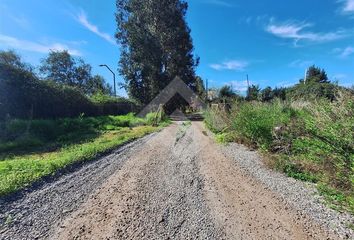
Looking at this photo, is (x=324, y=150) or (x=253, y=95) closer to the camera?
(x=324, y=150)

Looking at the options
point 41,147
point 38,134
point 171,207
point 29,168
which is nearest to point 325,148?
point 171,207

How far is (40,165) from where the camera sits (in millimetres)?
4730

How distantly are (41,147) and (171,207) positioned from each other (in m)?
5.62

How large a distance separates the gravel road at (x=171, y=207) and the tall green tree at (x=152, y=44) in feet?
63.3

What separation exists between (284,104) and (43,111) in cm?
1050

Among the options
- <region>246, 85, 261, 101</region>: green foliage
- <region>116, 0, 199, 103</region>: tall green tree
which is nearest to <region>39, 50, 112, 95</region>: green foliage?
<region>116, 0, 199, 103</region>: tall green tree

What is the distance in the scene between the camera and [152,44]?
2266 centimetres

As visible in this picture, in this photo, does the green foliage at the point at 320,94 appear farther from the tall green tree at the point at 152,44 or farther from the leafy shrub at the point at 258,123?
the tall green tree at the point at 152,44

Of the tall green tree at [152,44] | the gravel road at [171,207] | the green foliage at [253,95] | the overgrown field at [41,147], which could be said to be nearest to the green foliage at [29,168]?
the overgrown field at [41,147]

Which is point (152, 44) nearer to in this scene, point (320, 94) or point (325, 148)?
point (320, 94)

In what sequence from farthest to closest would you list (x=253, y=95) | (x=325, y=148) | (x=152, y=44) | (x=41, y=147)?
(x=152, y=44) → (x=253, y=95) → (x=41, y=147) → (x=325, y=148)

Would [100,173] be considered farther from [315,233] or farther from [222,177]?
[315,233]

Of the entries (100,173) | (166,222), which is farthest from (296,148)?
(100,173)

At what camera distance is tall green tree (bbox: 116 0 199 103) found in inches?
893
